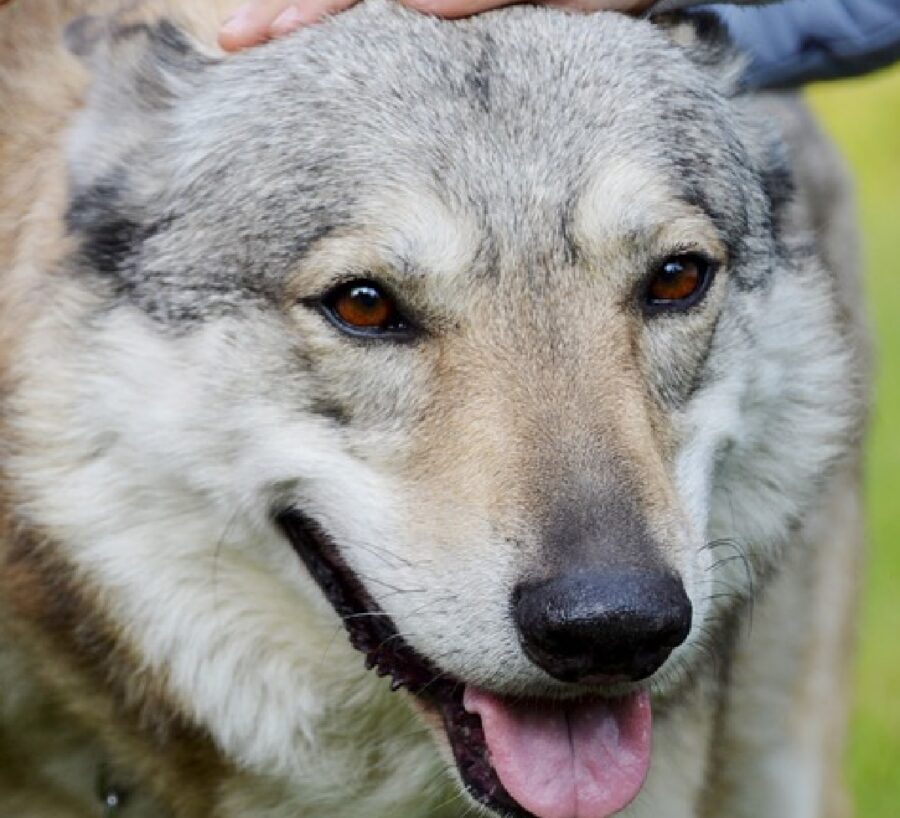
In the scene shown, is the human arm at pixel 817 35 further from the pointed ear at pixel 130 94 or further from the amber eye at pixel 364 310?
the amber eye at pixel 364 310

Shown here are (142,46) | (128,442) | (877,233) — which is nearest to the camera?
(128,442)

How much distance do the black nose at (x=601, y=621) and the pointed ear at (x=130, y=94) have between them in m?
1.36

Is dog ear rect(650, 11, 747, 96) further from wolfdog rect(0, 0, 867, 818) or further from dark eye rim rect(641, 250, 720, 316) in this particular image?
dark eye rim rect(641, 250, 720, 316)

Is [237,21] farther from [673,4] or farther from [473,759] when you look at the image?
[473,759]

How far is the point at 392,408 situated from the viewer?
3646mm

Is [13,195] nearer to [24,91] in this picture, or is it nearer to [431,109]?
[24,91]

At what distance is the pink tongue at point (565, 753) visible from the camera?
3.54 meters

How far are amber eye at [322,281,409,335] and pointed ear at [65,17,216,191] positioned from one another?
65cm

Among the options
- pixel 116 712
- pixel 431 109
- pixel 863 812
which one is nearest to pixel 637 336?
pixel 431 109

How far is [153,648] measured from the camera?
157 inches

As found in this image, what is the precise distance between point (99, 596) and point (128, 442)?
0.34 metres

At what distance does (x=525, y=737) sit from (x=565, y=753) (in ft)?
0.26

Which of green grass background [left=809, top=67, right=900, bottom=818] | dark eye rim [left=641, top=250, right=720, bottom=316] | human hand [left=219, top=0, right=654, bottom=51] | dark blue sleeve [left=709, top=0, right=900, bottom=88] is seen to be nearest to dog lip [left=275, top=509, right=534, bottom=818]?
dark eye rim [left=641, top=250, right=720, bottom=316]

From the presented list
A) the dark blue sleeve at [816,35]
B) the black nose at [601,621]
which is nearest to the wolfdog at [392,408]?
the black nose at [601,621]
